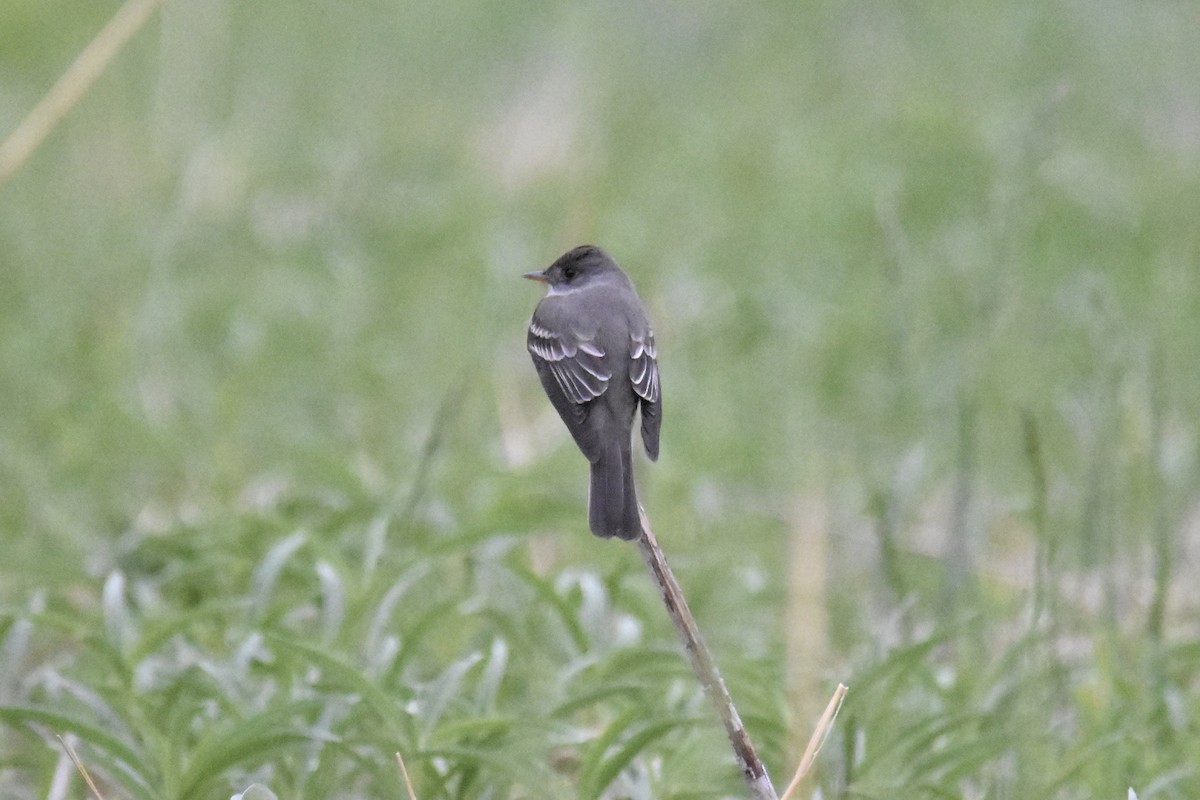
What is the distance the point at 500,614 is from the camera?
3279mm

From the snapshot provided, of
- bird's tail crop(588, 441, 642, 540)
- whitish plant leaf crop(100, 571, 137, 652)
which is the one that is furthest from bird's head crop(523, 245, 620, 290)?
whitish plant leaf crop(100, 571, 137, 652)

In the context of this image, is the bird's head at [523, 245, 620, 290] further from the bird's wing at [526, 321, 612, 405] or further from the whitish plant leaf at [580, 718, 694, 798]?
the whitish plant leaf at [580, 718, 694, 798]

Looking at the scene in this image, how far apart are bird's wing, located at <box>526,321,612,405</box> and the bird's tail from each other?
0.81 ft

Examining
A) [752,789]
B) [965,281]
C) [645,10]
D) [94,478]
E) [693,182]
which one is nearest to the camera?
[752,789]

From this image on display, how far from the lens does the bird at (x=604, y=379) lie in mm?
2467

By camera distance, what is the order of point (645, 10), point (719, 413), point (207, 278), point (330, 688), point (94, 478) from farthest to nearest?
point (645, 10) < point (207, 278) < point (719, 413) < point (94, 478) < point (330, 688)

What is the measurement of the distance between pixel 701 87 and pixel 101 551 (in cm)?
677

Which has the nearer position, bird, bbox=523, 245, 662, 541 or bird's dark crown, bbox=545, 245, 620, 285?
bird, bbox=523, 245, 662, 541

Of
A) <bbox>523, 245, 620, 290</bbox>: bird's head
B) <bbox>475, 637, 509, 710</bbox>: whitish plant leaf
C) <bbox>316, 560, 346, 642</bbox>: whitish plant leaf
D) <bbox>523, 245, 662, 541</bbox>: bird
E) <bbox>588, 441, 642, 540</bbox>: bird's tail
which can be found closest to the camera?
<bbox>588, 441, 642, 540</bbox>: bird's tail

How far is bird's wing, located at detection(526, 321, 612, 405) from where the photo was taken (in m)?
2.89

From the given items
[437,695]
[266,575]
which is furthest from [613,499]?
[266,575]

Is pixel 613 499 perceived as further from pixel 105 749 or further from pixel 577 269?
pixel 577 269

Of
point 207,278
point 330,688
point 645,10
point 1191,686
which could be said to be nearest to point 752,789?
point 330,688

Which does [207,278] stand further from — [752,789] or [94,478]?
[752,789]
